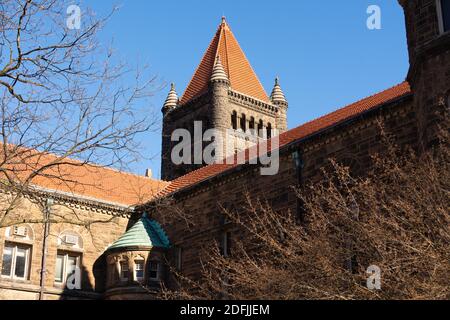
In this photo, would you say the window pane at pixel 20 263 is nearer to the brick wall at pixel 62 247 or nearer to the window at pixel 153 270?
the brick wall at pixel 62 247

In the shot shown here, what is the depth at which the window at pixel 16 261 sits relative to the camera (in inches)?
969

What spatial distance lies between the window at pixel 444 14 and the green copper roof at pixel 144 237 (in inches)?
527

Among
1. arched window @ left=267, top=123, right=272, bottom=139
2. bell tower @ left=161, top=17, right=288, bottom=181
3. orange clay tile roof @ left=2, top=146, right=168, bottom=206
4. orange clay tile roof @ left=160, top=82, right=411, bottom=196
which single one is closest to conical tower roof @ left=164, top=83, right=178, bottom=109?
bell tower @ left=161, top=17, right=288, bottom=181

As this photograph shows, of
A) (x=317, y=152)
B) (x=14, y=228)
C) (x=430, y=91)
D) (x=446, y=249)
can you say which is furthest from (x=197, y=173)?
(x=446, y=249)

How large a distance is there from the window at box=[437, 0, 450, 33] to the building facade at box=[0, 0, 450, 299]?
2 centimetres

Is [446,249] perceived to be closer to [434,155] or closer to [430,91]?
[434,155]

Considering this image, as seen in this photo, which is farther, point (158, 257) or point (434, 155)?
point (158, 257)

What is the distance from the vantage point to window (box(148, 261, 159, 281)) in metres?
24.8

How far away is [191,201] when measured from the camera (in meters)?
24.7

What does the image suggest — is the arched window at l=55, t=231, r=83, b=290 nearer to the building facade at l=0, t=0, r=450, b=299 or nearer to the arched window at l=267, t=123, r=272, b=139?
the building facade at l=0, t=0, r=450, b=299

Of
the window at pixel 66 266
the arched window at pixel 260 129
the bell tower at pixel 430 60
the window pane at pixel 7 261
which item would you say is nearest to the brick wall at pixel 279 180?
the bell tower at pixel 430 60

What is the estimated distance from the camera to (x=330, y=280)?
495 inches

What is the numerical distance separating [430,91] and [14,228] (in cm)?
1582
